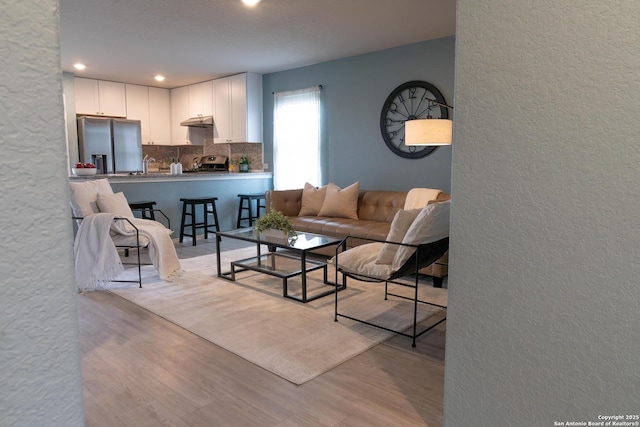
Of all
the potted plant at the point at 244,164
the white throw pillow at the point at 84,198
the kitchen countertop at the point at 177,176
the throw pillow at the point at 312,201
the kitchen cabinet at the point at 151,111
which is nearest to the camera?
the white throw pillow at the point at 84,198

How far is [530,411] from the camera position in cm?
153

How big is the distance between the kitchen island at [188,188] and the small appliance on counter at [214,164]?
77 cm

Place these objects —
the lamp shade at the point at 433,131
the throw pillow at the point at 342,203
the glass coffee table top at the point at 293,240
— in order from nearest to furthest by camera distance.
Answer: the lamp shade at the point at 433,131 → the glass coffee table top at the point at 293,240 → the throw pillow at the point at 342,203

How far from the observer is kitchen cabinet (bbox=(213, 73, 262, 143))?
22.9 ft

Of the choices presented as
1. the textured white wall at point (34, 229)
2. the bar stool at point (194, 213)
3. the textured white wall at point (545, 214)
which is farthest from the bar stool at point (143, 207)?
the textured white wall at point (34, 229)

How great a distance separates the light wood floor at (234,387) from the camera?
6.68 feet

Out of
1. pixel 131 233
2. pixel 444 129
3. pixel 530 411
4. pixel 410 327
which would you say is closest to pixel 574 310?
pixel 530 411

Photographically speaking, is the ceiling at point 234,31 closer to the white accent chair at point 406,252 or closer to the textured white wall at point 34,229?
the white accent chair at point 406,252

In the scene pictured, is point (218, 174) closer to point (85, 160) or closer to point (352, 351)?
point (85, 160)

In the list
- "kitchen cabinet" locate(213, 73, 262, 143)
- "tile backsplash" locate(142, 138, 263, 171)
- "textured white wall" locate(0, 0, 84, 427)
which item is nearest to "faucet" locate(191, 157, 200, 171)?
"tile backsplash" locate(142, 138, 263, 171)

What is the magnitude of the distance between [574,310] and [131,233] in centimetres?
387

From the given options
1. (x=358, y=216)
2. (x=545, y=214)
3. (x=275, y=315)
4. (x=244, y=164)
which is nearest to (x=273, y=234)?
(x=275, y=315)

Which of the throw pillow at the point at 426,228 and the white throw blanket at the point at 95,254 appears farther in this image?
the white throw blanket at the point at 95,254

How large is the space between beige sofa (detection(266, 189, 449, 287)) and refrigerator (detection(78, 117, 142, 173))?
129 inches
